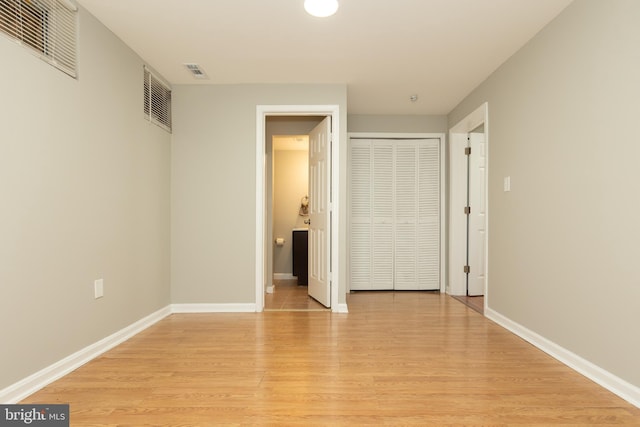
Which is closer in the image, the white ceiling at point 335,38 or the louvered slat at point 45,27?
the louvered slat at point 45,27

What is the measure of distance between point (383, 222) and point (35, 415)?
4.14m

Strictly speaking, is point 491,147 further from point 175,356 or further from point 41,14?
point 41,14

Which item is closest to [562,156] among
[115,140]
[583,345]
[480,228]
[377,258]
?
[583,345]

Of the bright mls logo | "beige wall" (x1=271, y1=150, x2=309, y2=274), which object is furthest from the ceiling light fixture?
"beige wall" (x1=271, y1=150, x2=309, y2=274)

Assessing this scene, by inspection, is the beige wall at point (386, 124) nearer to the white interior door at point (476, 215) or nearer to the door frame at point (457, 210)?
the door frame at point (457, 210)

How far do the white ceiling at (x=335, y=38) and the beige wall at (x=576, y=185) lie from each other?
0.35 m

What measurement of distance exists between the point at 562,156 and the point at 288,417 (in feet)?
7.88

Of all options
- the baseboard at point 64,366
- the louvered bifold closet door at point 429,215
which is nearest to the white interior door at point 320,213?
the louvered bifold closet door at point 429,215

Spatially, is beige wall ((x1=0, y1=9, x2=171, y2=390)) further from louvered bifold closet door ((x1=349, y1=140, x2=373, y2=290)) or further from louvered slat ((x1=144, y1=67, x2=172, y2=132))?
louvered bifold closet door ((x1=349, y1=140, x2=373, y2=290))

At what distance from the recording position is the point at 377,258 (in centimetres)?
520

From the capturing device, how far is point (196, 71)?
3.63m

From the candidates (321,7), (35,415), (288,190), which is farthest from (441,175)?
(35,415)

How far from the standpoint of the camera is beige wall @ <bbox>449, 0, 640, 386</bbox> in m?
2.06

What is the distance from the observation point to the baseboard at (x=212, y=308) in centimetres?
395
